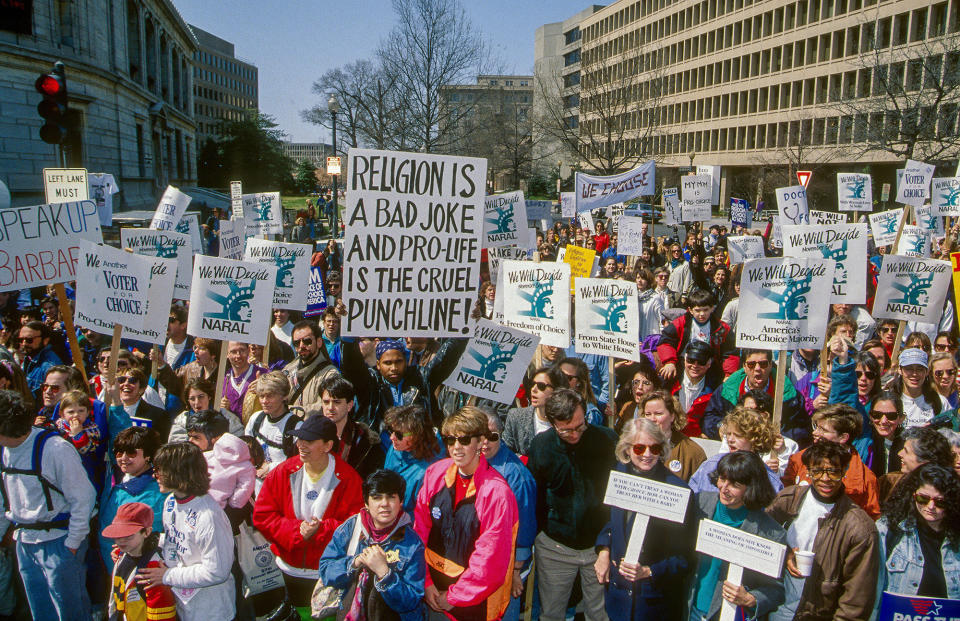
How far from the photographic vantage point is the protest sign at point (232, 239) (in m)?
10.4

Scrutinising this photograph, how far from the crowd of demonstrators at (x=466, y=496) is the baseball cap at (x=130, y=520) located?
0.01 m

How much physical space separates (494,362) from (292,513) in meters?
1.89

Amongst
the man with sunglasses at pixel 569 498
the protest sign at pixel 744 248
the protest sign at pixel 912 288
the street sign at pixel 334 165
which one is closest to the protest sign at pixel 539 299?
the man with sunglasses at pixel 569 498

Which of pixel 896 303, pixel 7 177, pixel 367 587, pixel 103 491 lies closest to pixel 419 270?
pixel 367 587

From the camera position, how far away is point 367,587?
12.1 feet

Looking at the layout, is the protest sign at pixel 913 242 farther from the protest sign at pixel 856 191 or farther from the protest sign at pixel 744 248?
the protest sign at pixel 744 248

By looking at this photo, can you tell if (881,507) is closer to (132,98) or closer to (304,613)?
(304,613)

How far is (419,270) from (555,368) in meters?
1.31

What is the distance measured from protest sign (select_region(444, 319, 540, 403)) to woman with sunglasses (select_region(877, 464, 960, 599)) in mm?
2566

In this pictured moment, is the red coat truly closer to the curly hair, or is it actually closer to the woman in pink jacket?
the woman in pink jacket

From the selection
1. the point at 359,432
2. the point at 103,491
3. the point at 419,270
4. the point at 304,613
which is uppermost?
the point at 419,270


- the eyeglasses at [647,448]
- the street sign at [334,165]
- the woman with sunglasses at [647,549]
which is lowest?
the woman with sunglasses at [647,549]

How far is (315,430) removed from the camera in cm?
407

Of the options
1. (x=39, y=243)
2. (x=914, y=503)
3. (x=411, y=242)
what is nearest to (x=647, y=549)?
(x=914, y=503)
